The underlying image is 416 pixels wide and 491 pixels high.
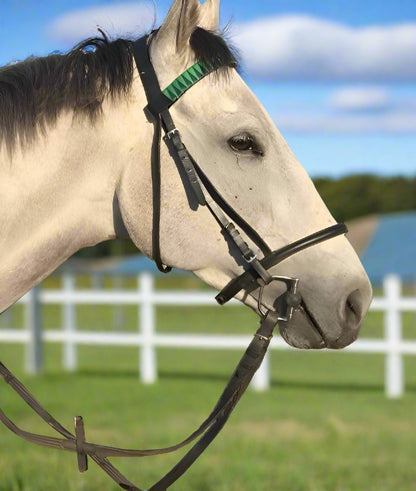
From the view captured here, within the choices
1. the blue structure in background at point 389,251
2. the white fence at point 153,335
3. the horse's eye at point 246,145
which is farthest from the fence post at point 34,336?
the blue structure in background at point 389,251

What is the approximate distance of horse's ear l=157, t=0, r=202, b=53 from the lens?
254 cm

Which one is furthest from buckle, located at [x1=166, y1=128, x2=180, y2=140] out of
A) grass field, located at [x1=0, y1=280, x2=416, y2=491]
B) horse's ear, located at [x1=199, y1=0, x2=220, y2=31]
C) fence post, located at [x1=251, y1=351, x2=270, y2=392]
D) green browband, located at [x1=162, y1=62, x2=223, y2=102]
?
fence post, located at [x1=251, y1=351, x2=270, y2=392]

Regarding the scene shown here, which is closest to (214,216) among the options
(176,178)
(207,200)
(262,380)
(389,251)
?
(207,200)

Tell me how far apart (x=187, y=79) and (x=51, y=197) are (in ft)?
2.00

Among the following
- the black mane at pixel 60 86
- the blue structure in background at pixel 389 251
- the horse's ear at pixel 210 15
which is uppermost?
the blue structure in background at pixel 389 251

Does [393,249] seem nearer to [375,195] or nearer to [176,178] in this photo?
[375,195]

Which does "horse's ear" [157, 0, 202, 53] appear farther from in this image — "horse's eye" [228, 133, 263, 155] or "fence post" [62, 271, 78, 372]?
"fence post" [62, 271, 78, 372]

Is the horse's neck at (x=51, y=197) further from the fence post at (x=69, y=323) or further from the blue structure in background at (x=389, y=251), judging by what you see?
the blue structure in background at (x=389, y=251)

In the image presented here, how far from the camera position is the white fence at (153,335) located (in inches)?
396

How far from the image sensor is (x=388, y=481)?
18.1 ft

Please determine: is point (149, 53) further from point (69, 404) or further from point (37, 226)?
point (69, 404)

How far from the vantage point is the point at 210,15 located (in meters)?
2.71

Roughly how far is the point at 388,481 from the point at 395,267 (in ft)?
112

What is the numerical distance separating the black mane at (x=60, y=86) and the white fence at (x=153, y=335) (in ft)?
25.3
